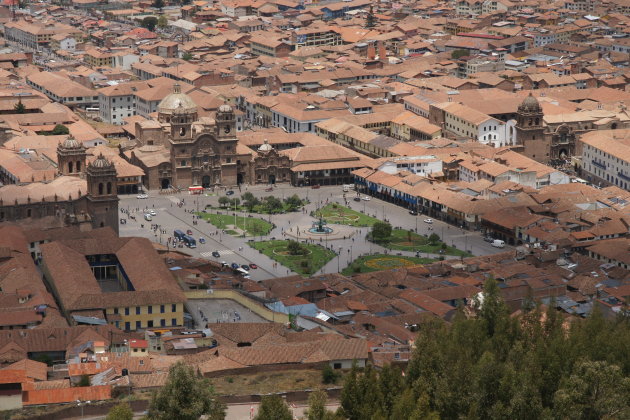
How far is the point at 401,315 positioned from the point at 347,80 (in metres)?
67.3

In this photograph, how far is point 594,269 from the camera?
7825cm

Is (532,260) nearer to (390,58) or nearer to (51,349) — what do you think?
(51,349)

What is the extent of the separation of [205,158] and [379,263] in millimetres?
23119

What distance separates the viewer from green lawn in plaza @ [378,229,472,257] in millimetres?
85500

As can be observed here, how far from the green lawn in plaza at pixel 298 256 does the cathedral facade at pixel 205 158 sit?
1580 cm

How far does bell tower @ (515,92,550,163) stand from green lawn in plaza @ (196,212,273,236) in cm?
2429

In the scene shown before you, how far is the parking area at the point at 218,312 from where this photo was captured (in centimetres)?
6844

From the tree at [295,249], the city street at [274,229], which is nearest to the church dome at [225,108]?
the city street at [274,229]

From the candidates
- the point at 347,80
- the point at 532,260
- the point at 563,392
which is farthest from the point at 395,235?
the point at 347,80

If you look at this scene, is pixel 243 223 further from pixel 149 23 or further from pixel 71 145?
pixel 149 23

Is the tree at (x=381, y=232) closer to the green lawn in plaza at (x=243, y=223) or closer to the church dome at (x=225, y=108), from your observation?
the green lawn in plaza at (x=243, y=223)

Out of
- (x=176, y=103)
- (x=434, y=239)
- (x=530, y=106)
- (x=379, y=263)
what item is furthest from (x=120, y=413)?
(x=530, y=106)

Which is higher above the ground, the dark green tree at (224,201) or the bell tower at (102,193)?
the bell tower at (102,193)

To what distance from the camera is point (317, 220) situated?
3652 inches
